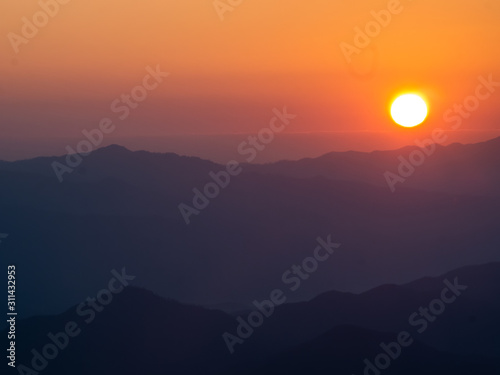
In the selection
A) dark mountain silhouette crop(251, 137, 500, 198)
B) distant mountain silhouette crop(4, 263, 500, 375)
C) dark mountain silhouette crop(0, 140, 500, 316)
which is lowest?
distant mountain silhouette crop(4, 263, 500, 375)

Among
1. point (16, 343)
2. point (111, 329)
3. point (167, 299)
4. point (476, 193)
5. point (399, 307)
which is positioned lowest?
point (16, 343)

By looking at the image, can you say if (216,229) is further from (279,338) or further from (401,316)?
(401,316)

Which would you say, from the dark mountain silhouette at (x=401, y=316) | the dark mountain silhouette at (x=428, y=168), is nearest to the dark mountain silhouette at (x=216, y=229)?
the dark mountain silhouette at (x=428, y=168)

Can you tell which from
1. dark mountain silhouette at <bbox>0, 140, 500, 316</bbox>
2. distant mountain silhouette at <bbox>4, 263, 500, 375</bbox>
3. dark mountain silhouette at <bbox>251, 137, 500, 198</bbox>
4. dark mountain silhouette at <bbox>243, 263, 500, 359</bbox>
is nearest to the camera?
distant mountain silhouette at <bbox>4, 263, 500, 375</bbox>

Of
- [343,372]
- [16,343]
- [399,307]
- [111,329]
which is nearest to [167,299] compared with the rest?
[111,329]

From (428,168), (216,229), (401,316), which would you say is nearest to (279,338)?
(401,316)

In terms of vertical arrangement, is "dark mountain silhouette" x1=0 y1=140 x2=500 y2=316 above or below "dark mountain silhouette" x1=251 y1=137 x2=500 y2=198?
below

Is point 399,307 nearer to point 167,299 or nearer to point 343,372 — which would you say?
point 343,372

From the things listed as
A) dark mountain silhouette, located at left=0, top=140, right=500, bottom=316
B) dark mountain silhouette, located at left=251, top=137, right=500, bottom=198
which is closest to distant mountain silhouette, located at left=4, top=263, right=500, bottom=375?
dark mountain silhouette, located at left=0, top=140, right=500, bottom=316

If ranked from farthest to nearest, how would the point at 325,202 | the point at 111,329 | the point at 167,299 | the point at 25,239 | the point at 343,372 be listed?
the point at 325,202, the point at 25,239, the point at 167,299, the point at 111,329, the point at 343,372

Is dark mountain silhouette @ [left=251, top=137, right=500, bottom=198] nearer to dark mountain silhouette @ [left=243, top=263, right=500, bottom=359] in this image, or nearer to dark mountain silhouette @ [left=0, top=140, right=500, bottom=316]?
dark mountain silhouette @ [left=0, top=140, right=500, bottom=316]

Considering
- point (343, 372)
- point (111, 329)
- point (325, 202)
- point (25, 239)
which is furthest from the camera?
point (325, 202)
